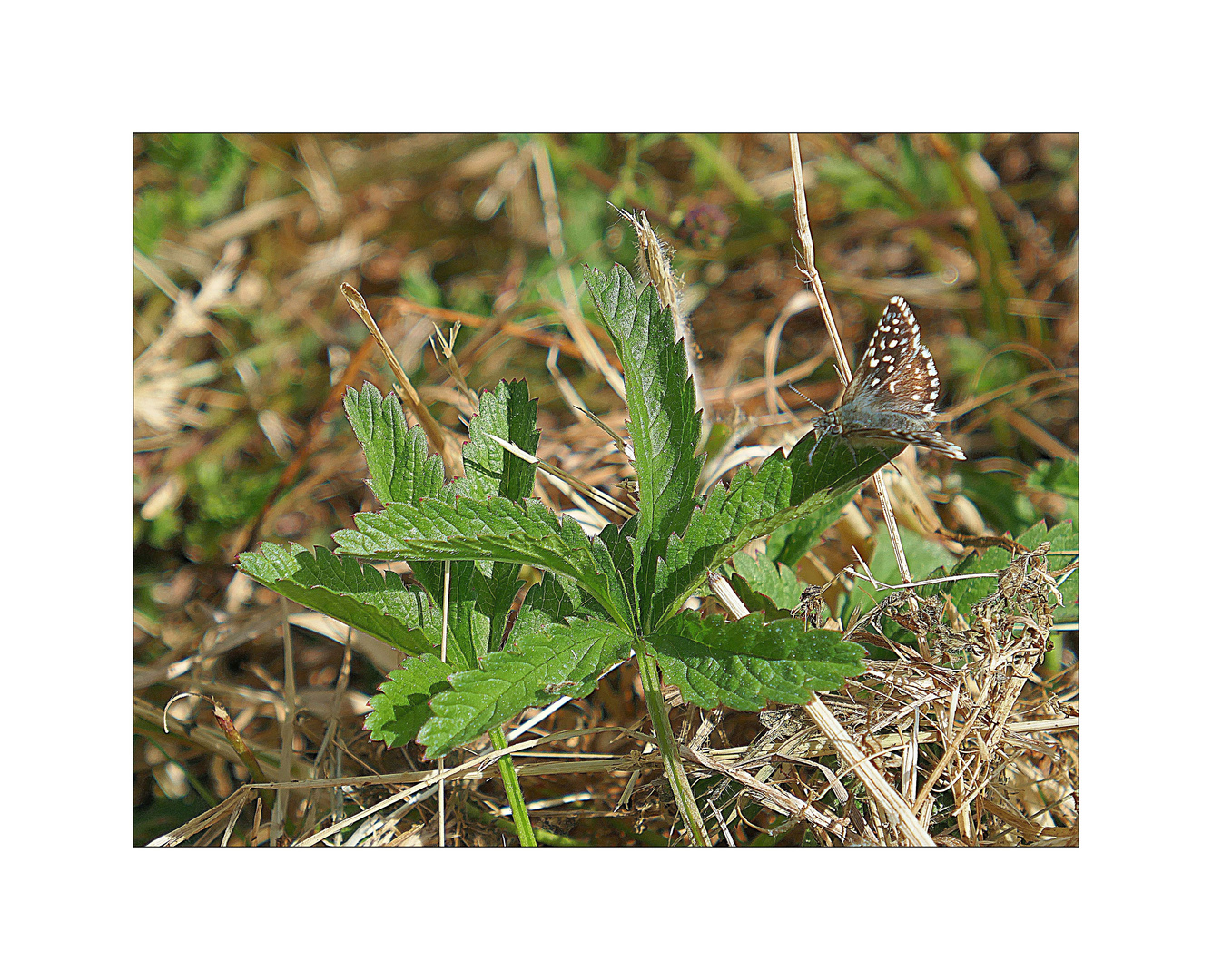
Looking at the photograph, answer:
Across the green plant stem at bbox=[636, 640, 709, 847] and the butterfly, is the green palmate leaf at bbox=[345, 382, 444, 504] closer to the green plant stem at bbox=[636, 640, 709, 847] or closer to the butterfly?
the green plant stem at bbox=[636, 640, 709, 847]

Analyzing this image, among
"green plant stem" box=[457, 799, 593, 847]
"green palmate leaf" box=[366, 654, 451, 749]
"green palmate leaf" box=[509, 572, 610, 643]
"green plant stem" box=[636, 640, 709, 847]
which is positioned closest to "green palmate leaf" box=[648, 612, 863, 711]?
"green plant stem" box=[636, 640, 709, 847]

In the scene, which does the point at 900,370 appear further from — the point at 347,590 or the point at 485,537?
the point at 347,590

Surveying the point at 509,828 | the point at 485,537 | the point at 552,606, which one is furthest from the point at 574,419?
the point at 485,537

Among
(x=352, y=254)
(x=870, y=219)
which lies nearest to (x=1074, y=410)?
(x=870, y=219)

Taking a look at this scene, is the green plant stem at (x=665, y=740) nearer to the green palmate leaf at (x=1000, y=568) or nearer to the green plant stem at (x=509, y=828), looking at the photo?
the green plant stem at (x=509, y=828)

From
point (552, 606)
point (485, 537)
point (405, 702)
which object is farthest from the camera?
point (552, 606)
